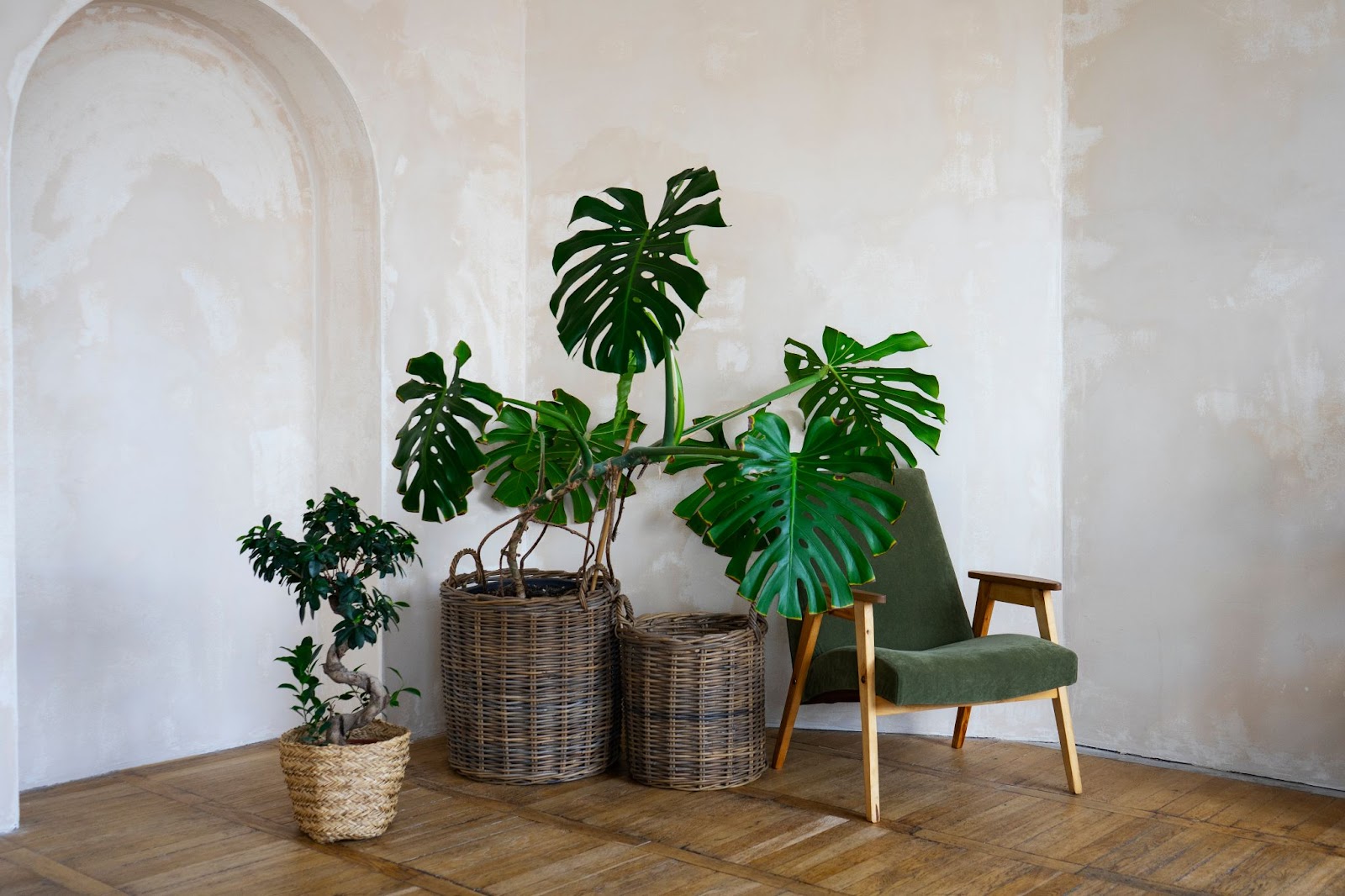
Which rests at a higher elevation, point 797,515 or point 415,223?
point 415,223

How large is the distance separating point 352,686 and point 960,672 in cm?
Result: 156

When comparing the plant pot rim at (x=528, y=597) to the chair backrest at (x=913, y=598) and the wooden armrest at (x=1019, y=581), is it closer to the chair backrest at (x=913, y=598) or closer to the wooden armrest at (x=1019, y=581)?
the chair backrest at (x=913, y=598)

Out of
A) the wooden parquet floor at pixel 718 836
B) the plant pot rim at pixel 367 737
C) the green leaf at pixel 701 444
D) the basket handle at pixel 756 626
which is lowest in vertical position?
the wooden parquet floor at pixel 718 836

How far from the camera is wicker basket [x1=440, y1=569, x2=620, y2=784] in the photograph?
3.30m

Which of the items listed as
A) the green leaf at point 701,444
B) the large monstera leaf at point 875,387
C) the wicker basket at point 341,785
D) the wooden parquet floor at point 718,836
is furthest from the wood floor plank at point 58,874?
the large monstera leaf at point 875,387

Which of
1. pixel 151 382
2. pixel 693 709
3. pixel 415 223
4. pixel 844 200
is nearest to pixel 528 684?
pixel 693 709

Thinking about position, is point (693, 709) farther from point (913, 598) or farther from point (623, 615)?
point (913, 598)

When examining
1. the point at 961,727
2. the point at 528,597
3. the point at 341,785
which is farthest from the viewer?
the point at 961,727

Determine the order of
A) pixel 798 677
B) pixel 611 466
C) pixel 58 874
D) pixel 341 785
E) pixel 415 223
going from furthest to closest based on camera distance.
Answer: pixel 415 223 < pixel 798 677 < pixel 611 466 < pixel 341 785 < pixel 58 874

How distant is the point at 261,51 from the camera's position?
3.71 meters

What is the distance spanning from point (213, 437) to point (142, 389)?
0.28 metres

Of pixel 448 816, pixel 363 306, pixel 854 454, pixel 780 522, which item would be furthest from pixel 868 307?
pixel 448 816

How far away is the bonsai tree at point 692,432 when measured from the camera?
2.91 m

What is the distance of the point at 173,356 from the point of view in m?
3.60
